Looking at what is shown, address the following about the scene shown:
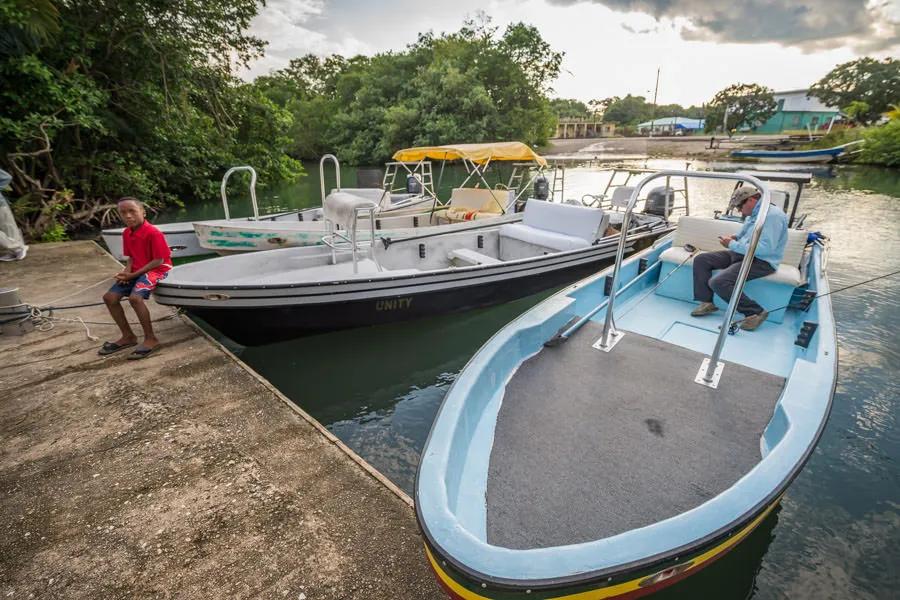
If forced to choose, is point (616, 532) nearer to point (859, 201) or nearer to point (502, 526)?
point (502, 526)

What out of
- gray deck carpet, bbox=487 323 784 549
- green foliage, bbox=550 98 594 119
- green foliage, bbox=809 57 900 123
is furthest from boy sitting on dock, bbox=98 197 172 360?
green foliage, bbox=550 98 594 119

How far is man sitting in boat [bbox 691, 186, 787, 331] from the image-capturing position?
4211 mm

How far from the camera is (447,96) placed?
35.9m

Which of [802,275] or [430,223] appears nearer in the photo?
[802,275]

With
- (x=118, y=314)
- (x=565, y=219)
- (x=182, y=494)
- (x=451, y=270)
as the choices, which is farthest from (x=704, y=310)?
(x=118, y=314)

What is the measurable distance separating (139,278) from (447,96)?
35.5 m

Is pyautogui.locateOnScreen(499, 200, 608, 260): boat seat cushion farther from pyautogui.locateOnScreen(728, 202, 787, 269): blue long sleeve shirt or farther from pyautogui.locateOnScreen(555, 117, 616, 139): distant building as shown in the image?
pyautogui.locateOnScreen(555, 117, 616, 139): distant building

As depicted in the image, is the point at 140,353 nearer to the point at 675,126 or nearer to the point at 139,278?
the point at 139,278

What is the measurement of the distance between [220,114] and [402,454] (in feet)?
50.7

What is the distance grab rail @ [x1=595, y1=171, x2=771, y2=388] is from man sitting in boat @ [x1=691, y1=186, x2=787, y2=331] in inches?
44.3

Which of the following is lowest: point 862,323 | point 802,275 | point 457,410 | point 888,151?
point 862,323

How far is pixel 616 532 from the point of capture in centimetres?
217

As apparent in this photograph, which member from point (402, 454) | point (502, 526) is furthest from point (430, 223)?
point (502, 526)

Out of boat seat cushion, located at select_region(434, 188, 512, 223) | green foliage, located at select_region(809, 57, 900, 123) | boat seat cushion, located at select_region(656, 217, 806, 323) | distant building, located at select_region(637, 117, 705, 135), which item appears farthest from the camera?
distant building, located at select_region(637, 117, 705, 135)
